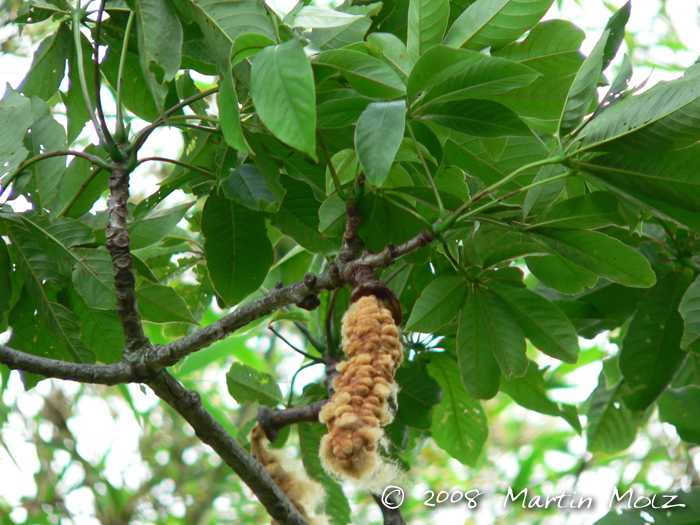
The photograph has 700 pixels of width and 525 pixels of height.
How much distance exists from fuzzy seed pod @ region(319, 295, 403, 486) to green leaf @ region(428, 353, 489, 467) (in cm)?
52

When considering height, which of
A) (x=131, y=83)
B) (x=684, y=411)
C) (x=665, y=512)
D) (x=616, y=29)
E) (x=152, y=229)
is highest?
(x=131, y=83)

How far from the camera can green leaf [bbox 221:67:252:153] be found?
48 centimetres

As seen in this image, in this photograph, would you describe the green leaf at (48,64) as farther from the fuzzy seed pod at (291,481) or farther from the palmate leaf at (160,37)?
the fuzzy seed pod at (291,481)

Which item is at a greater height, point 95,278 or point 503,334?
point 95,278

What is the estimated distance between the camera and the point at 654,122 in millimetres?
491

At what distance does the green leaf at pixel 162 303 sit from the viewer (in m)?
0.76

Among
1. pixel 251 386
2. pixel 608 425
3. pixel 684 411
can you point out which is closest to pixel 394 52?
pixel 251 386

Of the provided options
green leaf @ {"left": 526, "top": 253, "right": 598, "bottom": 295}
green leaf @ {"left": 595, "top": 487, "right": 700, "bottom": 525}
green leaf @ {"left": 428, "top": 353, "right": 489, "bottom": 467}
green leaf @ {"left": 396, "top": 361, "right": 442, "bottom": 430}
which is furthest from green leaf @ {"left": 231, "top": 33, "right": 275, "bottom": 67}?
green leaf @ {"left": 595, "top": 487, "right": 700, "bottom": 525}

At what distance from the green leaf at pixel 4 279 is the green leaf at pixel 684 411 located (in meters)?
0.99

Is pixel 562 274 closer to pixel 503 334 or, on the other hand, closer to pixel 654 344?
pixel 503 334

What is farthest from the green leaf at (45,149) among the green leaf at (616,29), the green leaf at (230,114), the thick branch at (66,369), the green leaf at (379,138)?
the green leaf at (616,29)

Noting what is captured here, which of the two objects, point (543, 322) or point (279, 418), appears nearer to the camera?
point (543, 322)

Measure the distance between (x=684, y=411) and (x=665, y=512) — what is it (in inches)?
6.5

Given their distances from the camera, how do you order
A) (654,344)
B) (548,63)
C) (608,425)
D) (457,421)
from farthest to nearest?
(608,425) → (457,421) → (654,344) → (548,63)
